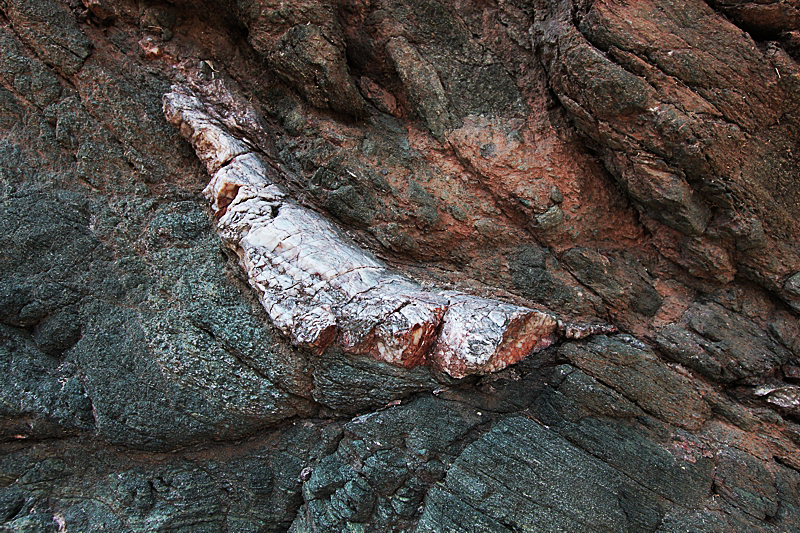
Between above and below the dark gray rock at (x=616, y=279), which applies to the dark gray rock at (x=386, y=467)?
below

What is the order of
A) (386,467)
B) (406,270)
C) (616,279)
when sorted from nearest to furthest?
(386,467)
(616,279)
(406,270)

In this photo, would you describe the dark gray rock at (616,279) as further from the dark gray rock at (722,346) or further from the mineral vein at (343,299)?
the mineral vein at (343,299)

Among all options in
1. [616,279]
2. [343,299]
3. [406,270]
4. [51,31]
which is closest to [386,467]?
[343,299]

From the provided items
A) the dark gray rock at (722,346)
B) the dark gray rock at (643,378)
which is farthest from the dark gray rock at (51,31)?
the dark gray rock at (722,346)

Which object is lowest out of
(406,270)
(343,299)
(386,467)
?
(386,467)

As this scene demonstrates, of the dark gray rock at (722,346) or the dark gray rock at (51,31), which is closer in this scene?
the dark gray rock at (722,346)

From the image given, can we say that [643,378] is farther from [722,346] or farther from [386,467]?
[386,467]
